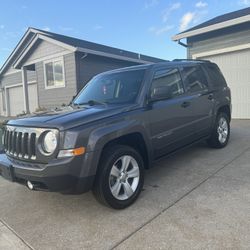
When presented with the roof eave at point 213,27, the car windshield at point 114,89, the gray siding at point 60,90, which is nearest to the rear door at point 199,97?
the car windshield at point 114,89

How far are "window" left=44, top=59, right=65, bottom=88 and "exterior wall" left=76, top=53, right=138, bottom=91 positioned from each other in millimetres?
1201

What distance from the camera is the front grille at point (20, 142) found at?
3252 millimetres

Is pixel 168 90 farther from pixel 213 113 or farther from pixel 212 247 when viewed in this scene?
pixel 212 247

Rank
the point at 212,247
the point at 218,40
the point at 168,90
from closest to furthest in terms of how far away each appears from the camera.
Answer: the point at 212,247, the point at 168,90, the point at 218,40

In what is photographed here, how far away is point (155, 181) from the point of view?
4469 millimetres

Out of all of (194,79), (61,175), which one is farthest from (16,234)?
(194,79)

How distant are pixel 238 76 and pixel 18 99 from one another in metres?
15.5

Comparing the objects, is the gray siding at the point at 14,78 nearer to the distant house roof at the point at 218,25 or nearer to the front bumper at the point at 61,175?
the distant house roof at the point at 218,25

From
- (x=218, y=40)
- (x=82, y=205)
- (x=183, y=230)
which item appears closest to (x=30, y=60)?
(x=218, y=40)

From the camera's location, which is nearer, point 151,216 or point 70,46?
point 151,216

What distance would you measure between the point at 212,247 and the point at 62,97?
503 inches

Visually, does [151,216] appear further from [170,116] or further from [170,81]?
[170,81]

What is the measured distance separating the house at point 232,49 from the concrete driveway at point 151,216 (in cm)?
652

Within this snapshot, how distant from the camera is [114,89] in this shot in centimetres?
455
